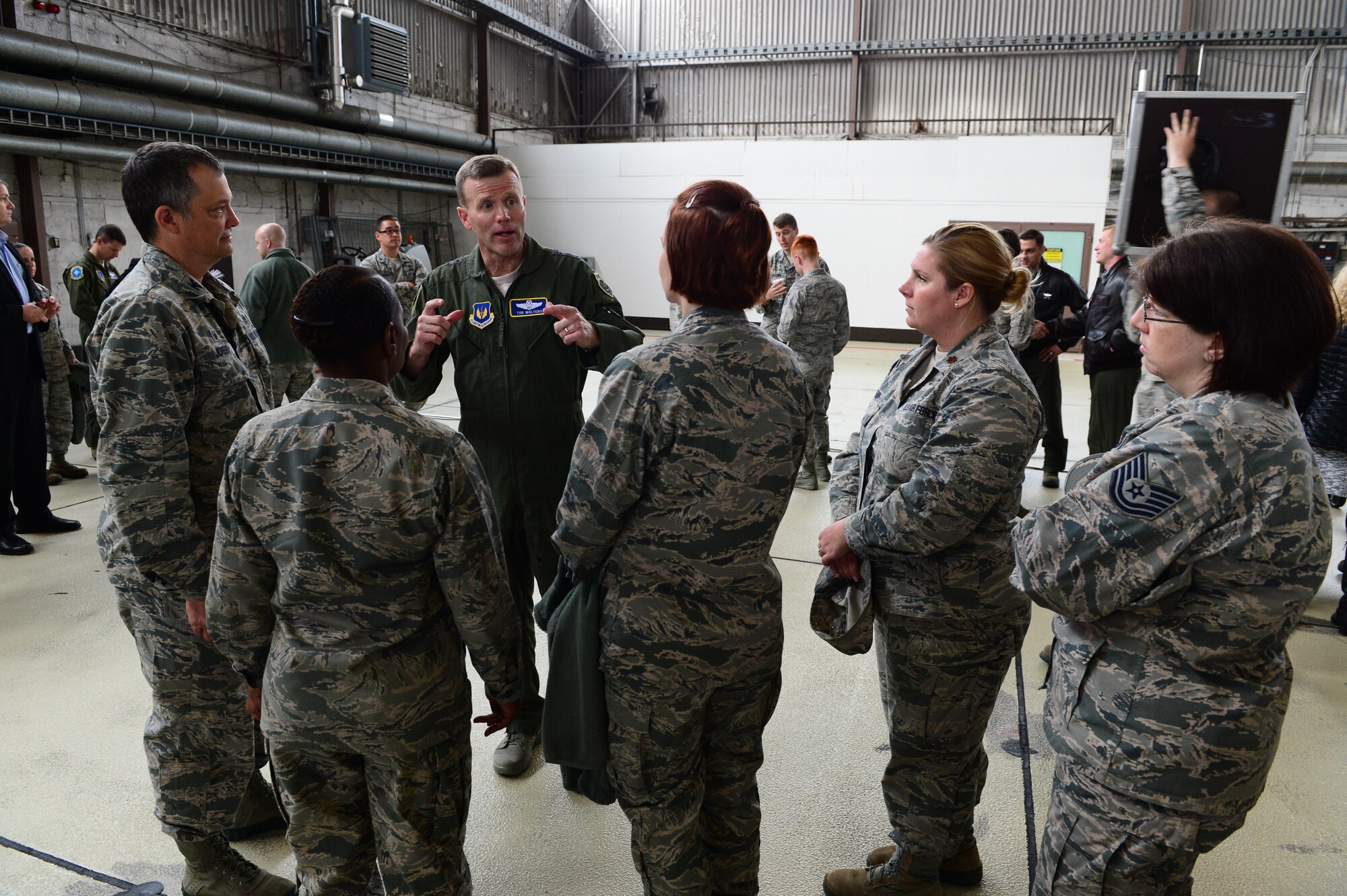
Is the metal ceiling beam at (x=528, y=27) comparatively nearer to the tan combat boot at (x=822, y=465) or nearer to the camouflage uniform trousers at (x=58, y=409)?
the camouflage uniform trousers at (x=58, y=409)

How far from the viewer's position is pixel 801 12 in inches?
591

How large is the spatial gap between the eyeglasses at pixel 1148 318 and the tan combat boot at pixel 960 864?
1361 millimetres

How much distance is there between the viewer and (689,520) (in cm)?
155

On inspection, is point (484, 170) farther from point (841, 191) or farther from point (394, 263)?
point (841, 191)

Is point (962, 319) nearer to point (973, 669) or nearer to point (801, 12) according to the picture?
point (973, 669)

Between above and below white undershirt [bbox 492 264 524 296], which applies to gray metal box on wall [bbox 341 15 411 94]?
above

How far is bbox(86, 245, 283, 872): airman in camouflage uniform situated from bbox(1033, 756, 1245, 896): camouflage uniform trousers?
1.76 meters

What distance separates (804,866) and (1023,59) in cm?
1516

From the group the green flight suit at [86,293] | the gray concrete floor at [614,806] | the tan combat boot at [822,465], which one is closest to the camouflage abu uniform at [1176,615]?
the gray concrete floor at [614,806]

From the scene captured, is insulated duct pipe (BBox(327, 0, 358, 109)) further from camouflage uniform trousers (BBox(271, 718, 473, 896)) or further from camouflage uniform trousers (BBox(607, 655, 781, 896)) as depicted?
camouflage uniform trousers (BBox(607, 655, 781, 896))

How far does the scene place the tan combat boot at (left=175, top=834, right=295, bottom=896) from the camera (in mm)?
1968

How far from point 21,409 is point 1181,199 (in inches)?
209

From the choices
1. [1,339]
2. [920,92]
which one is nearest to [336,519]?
[1,339]

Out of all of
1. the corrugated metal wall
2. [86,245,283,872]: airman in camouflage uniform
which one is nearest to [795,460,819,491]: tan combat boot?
[86,245,283,872]: airman in camouflage uniform
